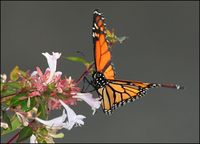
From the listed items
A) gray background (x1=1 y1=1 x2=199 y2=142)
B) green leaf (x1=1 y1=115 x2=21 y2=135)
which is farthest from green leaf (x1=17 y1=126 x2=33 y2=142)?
gray background (x1=1 y1=1 x2=199 y2=142)

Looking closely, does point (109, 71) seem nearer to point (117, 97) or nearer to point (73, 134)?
point (117, 97)

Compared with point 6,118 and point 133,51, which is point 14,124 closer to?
point 6,118

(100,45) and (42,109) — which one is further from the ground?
(100,45)

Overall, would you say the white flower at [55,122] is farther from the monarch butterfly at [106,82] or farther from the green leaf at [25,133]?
the monarch butterfly at [106,82]

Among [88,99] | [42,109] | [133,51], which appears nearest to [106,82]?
[88,99]

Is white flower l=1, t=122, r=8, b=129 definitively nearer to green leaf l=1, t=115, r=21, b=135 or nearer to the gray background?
green leaf l=1, t=115, r=21, b=135

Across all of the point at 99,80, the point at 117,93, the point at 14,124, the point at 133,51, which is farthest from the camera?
the point at 133,51

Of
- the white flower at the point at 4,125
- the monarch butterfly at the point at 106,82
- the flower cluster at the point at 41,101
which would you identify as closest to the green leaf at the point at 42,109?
the flower cluster at the point at 41,101
